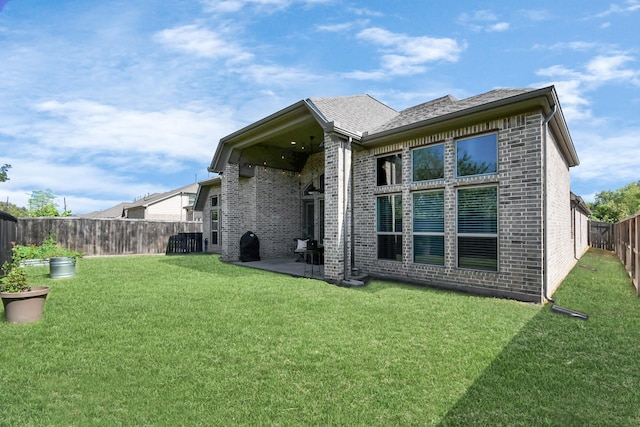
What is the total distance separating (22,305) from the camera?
473cm

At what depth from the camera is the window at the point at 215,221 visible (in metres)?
16.1

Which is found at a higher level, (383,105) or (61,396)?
(383,105)

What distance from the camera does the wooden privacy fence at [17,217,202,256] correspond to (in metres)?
13.6

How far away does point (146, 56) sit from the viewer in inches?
324

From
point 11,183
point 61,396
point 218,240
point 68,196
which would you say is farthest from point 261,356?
point 68,196

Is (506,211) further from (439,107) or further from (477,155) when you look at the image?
(439,107)

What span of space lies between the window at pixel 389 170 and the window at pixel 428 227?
0.75 meters

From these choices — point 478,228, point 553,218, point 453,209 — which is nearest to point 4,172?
point 453,209

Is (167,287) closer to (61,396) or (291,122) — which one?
(61,396)

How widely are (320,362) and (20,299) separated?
4735mm

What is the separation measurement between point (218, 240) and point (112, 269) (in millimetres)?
6150

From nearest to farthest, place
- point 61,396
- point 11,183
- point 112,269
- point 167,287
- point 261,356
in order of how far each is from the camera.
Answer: point 61,396
point 261,356
point 167,287
point 112,269
point 11,183

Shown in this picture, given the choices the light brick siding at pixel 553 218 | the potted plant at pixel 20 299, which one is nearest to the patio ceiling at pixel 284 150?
the light brick siding at pixel 553 218

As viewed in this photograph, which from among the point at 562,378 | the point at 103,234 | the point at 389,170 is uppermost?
the point at 389,170
